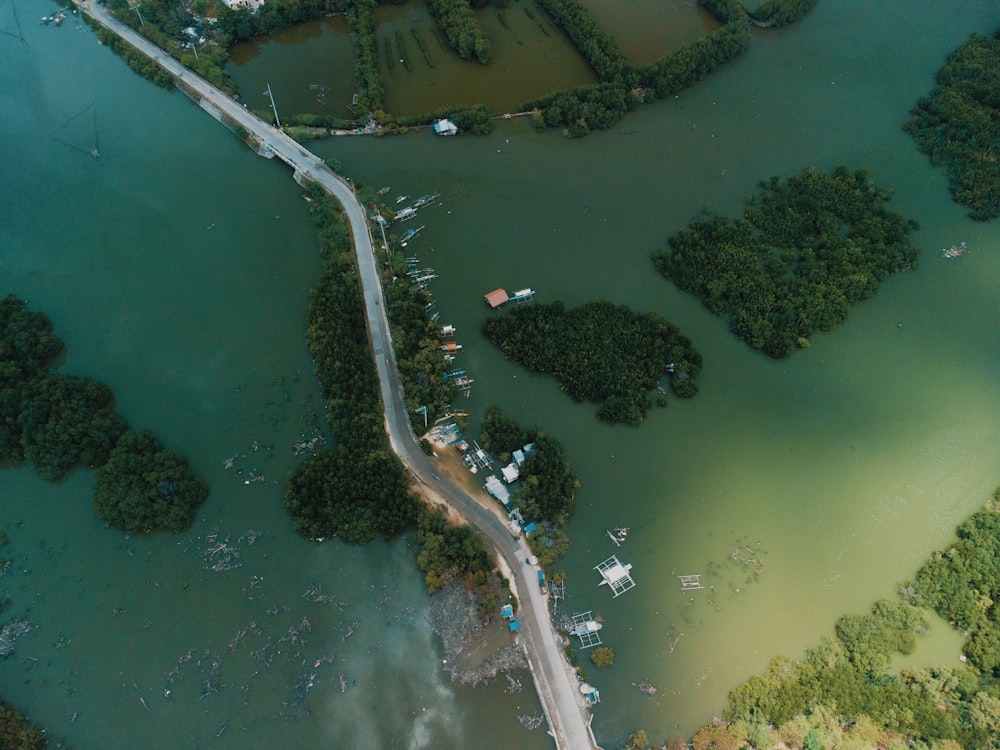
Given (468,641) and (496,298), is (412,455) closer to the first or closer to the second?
(468,641)

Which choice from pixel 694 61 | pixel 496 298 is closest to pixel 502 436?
pixel 496 298

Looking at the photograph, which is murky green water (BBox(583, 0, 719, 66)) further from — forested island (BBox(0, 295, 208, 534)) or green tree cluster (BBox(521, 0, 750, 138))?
forested island (BBox(0, 295, 208, 534))

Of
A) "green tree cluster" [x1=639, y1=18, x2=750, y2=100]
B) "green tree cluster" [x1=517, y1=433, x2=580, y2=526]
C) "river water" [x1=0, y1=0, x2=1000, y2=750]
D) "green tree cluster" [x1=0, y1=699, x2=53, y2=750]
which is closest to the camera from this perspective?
"green tree cluster" [x1=0, y1=699, x2=53, y2=750]

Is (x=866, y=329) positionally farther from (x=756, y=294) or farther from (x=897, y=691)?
(x=897, y=691)

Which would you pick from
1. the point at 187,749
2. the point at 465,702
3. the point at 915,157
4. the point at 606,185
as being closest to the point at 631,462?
the point at 465,702

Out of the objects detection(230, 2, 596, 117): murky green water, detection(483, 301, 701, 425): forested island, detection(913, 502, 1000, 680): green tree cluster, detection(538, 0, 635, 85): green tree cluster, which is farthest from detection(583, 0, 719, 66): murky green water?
detection(913, 502, 1000, 680): green tree cluster

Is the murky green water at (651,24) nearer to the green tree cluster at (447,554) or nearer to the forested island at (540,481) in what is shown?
the forested island at (540,481)
